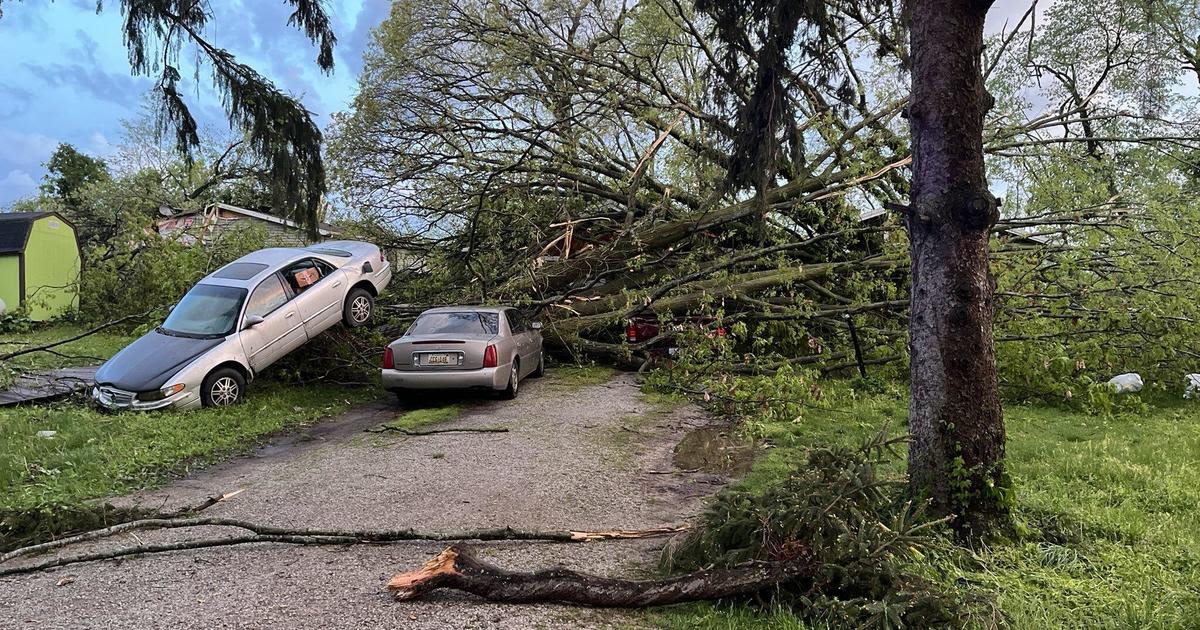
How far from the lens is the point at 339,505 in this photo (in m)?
5.66

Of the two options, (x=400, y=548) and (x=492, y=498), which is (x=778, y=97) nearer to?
(x=492, y=498)

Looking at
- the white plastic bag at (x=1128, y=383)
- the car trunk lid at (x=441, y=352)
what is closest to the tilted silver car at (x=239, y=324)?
the car trunk lid at (x=441, y=352)

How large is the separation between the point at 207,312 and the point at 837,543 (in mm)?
9602

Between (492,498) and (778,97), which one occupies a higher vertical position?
(778,97)

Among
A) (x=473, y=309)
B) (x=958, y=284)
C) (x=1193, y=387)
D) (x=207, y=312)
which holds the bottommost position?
(x=1193, y=387)

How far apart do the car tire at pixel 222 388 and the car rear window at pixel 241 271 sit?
162cm

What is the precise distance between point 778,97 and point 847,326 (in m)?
6.68

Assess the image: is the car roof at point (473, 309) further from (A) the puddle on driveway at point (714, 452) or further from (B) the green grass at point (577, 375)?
(A) the puddle on driveway at point (714, 452)

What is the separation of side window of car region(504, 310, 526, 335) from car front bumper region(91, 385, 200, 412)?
445 cm

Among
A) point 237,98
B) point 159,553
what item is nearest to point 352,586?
point 159,553

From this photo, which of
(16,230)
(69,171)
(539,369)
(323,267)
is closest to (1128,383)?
(539,369)

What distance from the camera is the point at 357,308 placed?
11445mm

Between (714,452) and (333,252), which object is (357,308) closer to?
(333,252)

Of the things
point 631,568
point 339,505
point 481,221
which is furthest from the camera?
point 481,221
